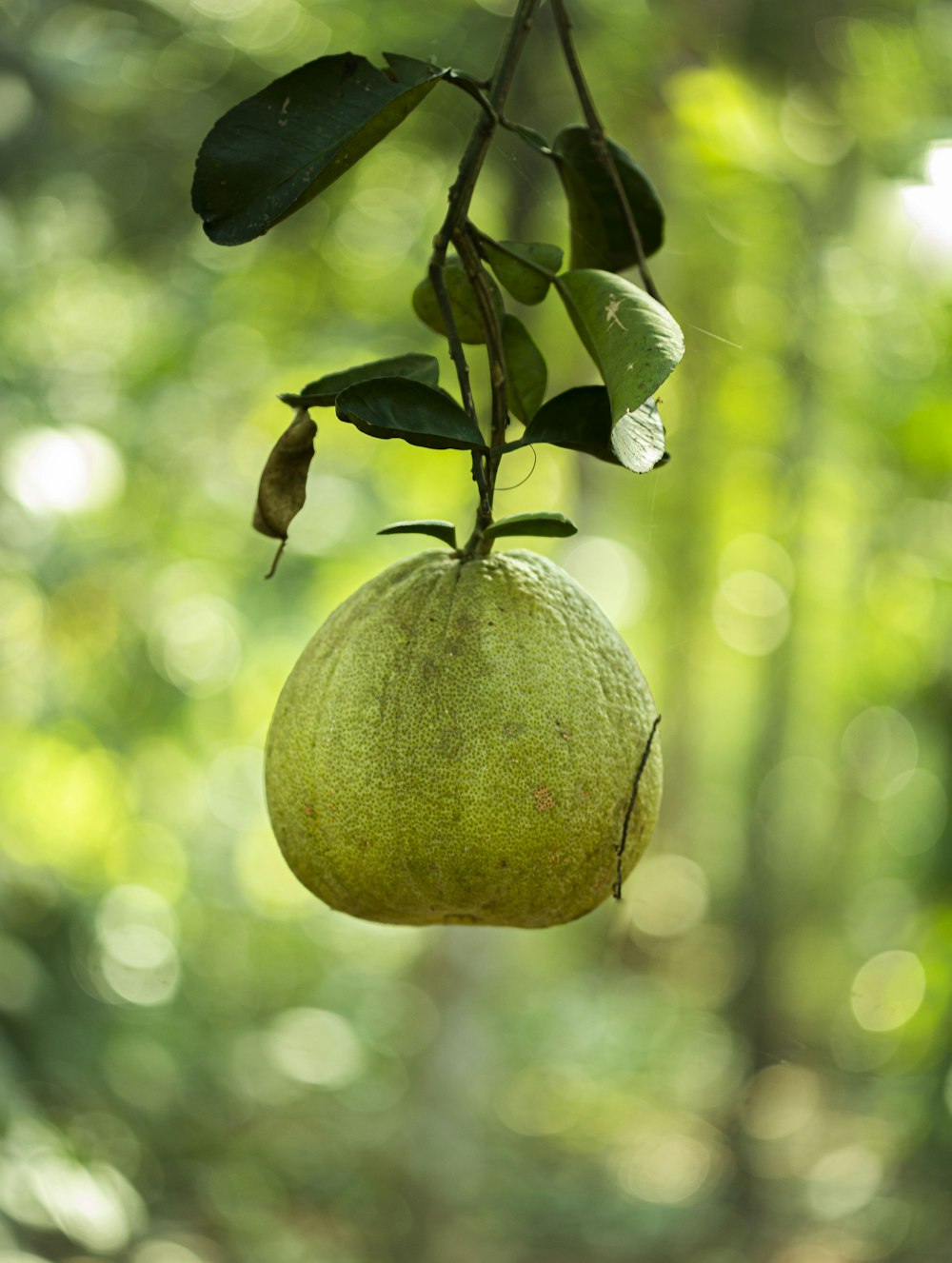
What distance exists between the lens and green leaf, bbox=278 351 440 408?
904 mm

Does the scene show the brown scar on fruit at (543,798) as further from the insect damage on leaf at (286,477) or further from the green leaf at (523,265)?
the green leaf at (523,265)

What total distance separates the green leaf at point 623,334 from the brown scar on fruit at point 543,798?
268mm

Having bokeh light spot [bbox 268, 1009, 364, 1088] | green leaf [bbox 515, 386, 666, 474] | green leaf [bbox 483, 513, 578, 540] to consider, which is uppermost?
green leaf [bbox 515, 386, 666, 474]

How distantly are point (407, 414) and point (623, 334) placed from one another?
0.49 ft

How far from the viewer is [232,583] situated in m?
4.52

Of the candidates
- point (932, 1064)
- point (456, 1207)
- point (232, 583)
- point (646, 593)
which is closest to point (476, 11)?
point (232, 583)

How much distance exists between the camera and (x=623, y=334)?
79 cm

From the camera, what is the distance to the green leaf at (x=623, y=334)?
0.73 meters

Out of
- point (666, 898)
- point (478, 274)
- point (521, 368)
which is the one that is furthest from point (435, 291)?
point (666, 898)

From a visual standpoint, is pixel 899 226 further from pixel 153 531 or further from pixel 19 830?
pixel 19 830

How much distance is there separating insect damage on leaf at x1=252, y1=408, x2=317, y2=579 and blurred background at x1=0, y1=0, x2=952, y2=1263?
968 millimetres

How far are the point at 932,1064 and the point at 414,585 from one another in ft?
8.47

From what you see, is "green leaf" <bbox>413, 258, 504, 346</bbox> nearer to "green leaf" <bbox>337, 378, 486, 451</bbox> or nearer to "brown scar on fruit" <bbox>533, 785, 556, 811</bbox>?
"green leaf" <bbox>337, 378, 486, 451</bbox>

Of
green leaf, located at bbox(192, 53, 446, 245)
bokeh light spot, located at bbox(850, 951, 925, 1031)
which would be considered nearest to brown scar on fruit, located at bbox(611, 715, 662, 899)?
green leaf, located at bbox(192, 53, 446, 245)
